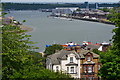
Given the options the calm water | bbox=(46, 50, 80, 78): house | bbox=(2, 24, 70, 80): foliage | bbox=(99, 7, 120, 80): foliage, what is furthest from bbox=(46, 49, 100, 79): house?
the calm water

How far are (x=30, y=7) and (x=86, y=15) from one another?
82.0ft

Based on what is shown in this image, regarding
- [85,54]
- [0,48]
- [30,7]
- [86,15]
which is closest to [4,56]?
[0,48]

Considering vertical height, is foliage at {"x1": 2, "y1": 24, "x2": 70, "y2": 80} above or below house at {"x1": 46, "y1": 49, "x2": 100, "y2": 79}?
above

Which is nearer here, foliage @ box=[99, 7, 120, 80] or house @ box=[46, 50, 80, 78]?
foliage @ box=[99, 7, 120, 80]

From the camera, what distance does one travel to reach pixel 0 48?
1.95m

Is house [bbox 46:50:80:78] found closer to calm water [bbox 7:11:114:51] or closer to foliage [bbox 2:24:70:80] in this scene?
foliage [bbox 2:24:70:80]

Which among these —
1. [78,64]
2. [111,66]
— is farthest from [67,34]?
[111,66]

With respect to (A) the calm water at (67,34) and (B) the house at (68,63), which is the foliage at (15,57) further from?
(A) the calm water at (67,34)

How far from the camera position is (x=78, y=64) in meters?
5.73

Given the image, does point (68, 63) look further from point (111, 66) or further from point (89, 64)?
point (111, 66)

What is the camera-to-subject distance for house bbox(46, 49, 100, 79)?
18.7ft

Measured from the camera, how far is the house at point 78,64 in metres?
5.71

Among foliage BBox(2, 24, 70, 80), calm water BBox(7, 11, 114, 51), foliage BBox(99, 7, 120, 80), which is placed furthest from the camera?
calm water BBox(7, 11, 114, 51)

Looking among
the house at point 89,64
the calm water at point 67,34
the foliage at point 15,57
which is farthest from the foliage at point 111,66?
the calm water at point 67,34
